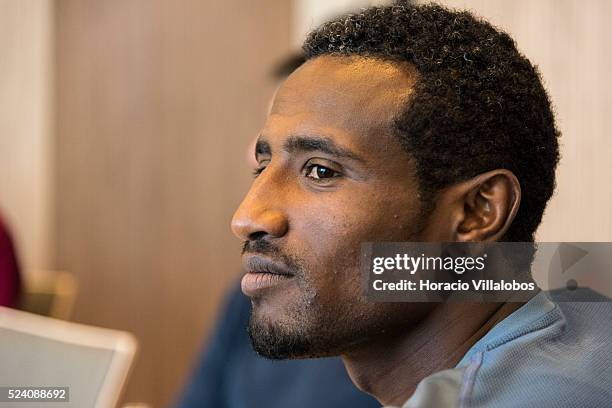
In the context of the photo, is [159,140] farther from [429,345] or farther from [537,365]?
[537,365]

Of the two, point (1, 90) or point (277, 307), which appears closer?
point (277, 307)

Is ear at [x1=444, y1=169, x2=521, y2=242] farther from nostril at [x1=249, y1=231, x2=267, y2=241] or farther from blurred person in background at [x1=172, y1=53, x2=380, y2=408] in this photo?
blurred person in background at [x1=172, y1=53, x2=380, y2=408]

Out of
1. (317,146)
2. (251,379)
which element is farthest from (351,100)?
(251,379)

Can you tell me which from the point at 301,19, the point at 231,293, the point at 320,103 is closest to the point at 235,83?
the point at 301,19

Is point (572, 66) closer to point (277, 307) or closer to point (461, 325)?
point (461, 325)

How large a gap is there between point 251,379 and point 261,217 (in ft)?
2.83

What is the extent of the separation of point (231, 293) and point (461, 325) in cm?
97

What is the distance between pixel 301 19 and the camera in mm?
2967

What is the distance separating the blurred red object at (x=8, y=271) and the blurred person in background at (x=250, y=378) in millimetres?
490

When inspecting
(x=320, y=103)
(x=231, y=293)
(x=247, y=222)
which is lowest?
(x=231, y=293)

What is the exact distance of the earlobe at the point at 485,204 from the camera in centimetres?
93

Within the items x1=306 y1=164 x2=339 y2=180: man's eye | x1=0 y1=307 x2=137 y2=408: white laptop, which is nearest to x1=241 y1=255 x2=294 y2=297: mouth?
Result: x1=306 y1=164 x2=339 y2=180: man's eye
